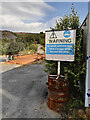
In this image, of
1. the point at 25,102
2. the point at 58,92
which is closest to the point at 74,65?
the point at 58,92

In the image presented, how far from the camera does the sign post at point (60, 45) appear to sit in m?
3.50

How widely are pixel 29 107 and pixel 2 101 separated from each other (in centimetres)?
121

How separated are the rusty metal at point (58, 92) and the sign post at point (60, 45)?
0.69 metres

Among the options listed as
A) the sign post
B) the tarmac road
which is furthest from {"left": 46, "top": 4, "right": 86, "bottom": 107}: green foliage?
the tarmac road

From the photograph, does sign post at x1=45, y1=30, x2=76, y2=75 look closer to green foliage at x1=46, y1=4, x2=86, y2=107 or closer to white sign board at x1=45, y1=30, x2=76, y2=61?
white sign board at x1=45, y1=30, x2=76, y2=61

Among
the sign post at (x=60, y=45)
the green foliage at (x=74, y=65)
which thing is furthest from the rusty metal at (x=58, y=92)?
the sign post at (x=60, y=45)

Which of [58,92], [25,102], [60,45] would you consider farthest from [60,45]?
[25,102]

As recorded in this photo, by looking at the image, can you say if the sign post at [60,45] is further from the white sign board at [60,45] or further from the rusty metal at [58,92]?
the rusty metal at [58,92]

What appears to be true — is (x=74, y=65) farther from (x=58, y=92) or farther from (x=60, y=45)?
(x=58, y=92)

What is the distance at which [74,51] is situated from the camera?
11.4 feet

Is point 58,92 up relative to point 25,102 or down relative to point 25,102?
up

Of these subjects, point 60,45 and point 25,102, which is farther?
point 25,102

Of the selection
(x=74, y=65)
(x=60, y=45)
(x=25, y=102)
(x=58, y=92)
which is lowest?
(x=25, y=102)

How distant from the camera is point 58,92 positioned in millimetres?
3629
